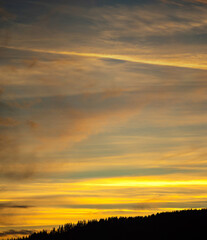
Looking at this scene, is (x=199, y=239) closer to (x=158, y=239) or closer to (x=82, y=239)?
(x=158, y=239)

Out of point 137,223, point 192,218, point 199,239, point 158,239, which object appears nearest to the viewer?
point 199,239

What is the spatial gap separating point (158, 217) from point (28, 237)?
23060 millimetres

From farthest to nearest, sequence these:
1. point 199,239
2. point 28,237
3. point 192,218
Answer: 1. point 28,237
2. point 192,218
3. point 199,239

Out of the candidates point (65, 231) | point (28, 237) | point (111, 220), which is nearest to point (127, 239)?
point (111, 220)

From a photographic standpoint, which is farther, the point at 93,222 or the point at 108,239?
the point at 93,222

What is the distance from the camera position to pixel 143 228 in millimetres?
56969

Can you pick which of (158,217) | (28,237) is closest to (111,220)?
(158,217)

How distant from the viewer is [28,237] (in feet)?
233

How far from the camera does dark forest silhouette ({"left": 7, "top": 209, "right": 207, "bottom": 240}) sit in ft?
171

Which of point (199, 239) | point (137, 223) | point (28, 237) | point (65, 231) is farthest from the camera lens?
point (28, 237)

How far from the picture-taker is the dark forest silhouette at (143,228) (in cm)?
5206

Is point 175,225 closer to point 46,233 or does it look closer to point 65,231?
point 65,231

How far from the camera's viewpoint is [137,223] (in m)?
59.3

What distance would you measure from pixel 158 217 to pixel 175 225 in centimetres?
488
